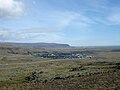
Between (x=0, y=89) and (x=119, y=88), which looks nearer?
(x=119, y=88)

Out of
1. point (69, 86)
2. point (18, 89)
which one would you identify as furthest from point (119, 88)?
point (18, 89)

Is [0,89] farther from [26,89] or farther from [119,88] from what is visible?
[119,88]

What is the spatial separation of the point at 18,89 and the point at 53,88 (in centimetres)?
655

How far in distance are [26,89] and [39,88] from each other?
249cm

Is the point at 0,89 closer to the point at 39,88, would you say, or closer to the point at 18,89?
the point at 18,89

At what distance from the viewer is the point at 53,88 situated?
46719mm

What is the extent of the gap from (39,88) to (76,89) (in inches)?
301

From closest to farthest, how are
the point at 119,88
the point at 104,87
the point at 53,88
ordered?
the point at 119,88 → the point at 104,87 → the point at 53,88

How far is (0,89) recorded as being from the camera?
4791cm

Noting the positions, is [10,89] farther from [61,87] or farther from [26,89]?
[61,87]

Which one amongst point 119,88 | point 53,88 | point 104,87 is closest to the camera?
point 119,88

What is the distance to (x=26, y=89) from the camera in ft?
153

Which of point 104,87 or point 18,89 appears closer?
point 104,87

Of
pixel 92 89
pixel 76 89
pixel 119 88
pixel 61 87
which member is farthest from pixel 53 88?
pixel 119 88
